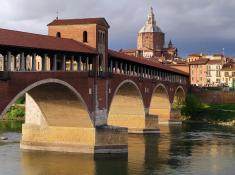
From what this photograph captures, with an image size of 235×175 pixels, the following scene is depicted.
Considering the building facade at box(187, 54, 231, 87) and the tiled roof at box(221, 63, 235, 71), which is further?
the building facade at box(187, 54, 231, 87)

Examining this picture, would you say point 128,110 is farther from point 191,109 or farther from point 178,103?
point 178,103

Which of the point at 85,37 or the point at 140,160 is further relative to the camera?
the point at 85,37

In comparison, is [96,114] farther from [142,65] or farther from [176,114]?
[176,114]

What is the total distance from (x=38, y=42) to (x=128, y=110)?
2471cm

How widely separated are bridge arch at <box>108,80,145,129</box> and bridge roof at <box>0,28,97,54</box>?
16.1 meters

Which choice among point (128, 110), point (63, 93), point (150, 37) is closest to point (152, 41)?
point (150, 37)

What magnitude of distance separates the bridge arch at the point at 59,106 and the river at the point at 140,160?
270 centimetres

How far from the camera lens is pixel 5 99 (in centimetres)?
2734

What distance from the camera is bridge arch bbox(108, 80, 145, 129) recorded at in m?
53.9

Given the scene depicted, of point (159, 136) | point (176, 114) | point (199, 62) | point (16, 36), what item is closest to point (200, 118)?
point (176, 114)

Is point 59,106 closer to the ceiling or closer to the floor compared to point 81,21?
closer to the floor

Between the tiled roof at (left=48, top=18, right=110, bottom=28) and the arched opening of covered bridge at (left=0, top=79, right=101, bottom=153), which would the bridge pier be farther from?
the tiled roof at (left=48, top=18, right=110, bottom=28)

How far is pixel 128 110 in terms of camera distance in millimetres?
54719

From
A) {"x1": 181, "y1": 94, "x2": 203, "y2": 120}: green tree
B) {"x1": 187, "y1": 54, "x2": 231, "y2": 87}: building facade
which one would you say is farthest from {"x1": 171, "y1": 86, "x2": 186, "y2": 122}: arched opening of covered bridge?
{"x1": 187, "y1": 54, "x2": 231, "y2": 87}: building facade
